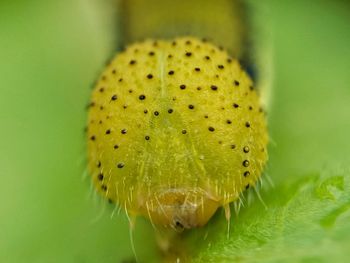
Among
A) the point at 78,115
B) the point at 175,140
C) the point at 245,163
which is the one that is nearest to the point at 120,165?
the point at 175,140

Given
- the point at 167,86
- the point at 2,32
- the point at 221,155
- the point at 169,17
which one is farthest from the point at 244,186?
the point at 2,32

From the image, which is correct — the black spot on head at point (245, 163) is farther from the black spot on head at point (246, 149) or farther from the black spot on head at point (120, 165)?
the black spot on head at point (120, 165)

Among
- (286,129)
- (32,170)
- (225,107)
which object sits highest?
(225,107)

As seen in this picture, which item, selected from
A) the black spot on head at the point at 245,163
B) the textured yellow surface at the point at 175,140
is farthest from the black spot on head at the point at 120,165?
the black spot on head at the point at 245,163

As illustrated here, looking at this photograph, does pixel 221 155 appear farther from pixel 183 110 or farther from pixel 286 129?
pixel 286 129

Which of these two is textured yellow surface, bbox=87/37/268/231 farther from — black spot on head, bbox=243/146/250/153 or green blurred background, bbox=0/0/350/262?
green blurred background, bbox=0/0/350/262

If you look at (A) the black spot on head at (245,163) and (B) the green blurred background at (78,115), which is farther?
(B) the green blurred background at (78,115)
